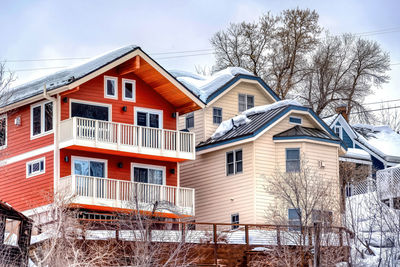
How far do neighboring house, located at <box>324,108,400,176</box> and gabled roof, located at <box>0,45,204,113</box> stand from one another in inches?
676

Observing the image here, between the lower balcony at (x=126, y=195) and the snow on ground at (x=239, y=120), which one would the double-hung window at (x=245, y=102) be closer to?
the snow on ground at (x=239, y=120)

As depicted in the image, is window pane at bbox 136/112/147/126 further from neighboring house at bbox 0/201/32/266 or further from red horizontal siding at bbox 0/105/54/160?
neighboring house at bbox 0/201/32/266

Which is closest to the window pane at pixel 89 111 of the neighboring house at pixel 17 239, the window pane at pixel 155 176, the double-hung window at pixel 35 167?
the double-hung window at pixel 35 167

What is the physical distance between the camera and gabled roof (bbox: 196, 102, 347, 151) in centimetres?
4597

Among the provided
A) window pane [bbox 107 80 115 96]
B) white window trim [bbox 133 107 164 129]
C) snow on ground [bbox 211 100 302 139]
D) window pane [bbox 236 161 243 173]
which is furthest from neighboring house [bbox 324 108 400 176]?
window pane [bbox 107 80 115 96]

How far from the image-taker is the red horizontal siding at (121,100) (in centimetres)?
4356

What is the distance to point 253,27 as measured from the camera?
67.6 meters

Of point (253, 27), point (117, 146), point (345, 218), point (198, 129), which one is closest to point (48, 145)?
point (117, 146)

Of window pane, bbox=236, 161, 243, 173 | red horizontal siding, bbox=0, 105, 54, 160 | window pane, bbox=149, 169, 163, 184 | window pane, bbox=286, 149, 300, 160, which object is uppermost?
red horizontal siding, bbox=0, 105, 54, 160

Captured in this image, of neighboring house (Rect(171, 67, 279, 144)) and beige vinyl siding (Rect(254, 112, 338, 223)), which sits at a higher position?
neighboring house (Rect(171, 67, 279, 144))

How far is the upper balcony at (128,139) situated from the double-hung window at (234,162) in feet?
7.27

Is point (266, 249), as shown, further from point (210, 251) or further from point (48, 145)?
point (48, 145)

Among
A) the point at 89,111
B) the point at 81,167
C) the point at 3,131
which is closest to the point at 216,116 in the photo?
the point at 89,111

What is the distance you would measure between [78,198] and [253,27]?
30.1m
